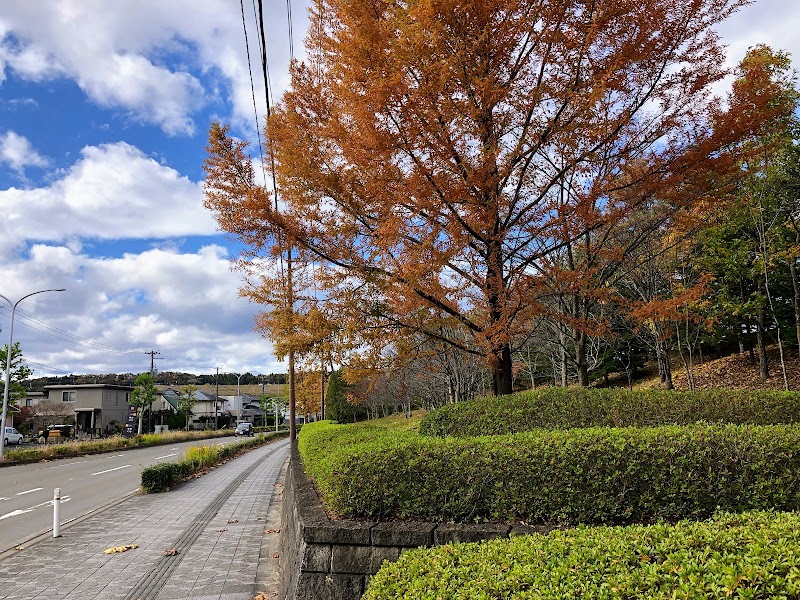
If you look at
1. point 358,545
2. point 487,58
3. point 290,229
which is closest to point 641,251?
point 487,58

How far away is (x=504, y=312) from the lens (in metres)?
8.77

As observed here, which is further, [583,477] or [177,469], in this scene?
[177,469]

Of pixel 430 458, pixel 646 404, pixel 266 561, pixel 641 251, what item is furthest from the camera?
pixel 641 251

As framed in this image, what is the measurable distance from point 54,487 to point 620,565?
18213mm

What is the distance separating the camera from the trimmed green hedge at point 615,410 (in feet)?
21.6

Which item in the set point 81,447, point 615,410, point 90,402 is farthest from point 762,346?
point 90,402

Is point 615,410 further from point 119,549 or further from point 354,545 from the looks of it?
point 119,549

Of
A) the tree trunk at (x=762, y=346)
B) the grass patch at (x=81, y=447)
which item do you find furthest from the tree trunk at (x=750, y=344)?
the grass patch at (x=81, y=447)

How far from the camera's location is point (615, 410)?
270 inches

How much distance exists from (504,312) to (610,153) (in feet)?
10.6

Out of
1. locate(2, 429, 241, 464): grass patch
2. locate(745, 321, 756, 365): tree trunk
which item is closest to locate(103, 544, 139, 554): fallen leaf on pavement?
locate(2, 429, 241, 464): grass patch

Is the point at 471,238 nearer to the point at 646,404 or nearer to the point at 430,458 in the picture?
the point at 646,404

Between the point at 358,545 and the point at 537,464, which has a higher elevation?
the point at 537,464

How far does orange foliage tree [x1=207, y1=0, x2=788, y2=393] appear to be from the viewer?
743 centimetres
